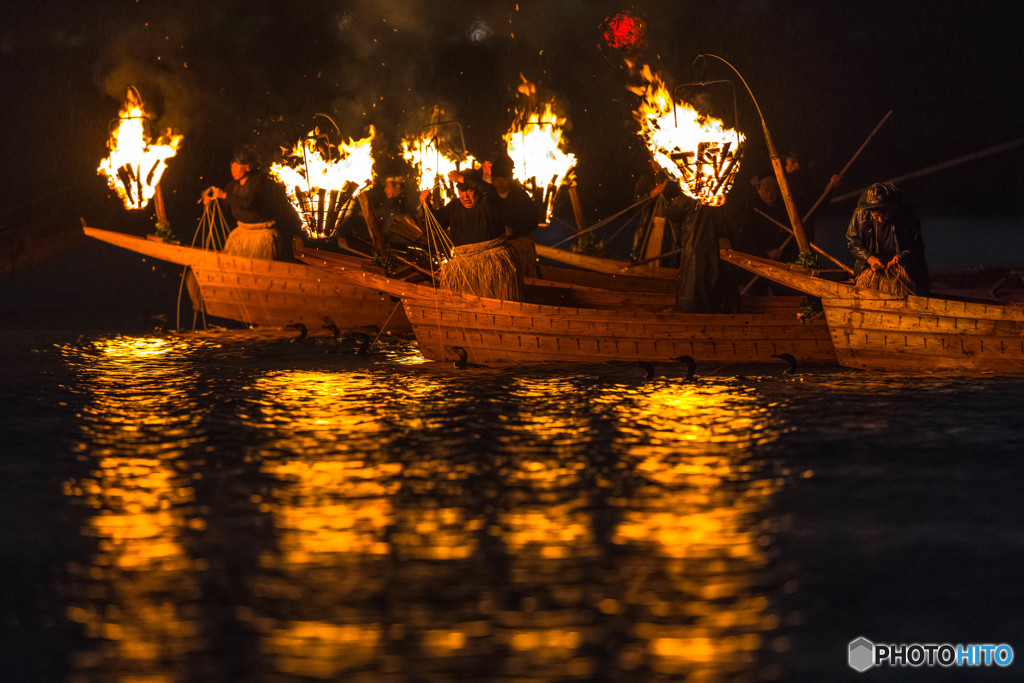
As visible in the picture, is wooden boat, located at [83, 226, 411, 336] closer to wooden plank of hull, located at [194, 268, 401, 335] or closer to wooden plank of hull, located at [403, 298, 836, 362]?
wooden plank of hull, located at [194, 268, 401, 335]

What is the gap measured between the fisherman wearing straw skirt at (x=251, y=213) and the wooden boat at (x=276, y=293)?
0.43 m

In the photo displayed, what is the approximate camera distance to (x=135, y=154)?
15453 millimetres

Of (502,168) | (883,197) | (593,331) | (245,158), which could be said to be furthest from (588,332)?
(245,158)

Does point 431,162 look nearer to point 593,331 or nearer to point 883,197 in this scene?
point 593,331

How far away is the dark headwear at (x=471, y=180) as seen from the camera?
1202 cm

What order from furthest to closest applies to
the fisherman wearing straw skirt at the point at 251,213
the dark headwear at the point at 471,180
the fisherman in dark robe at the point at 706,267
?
the fisherman wearing straw skirt at the point at 251,213, the fisherman in dark robe at the point at 706,267, the dark headwear at the point at 471,180

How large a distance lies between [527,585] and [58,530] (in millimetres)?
2573

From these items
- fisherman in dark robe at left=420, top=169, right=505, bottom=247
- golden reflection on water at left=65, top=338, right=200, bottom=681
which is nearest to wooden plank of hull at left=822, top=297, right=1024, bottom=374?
fisherman in dark robe at left=420, top=169, right=505, bottom=247

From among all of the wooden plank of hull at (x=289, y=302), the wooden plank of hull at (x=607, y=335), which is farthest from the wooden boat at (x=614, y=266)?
the wooden plank of hull at (x=607, y=335)

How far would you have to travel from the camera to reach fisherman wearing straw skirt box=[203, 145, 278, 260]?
15.6 m

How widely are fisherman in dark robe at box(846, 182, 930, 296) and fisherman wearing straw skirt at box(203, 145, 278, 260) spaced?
24.6ft

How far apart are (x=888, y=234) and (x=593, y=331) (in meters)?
2.79

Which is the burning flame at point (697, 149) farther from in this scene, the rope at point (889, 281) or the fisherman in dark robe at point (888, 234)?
the rope at point (889, 281)

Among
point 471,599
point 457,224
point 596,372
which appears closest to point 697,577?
point 471,599
